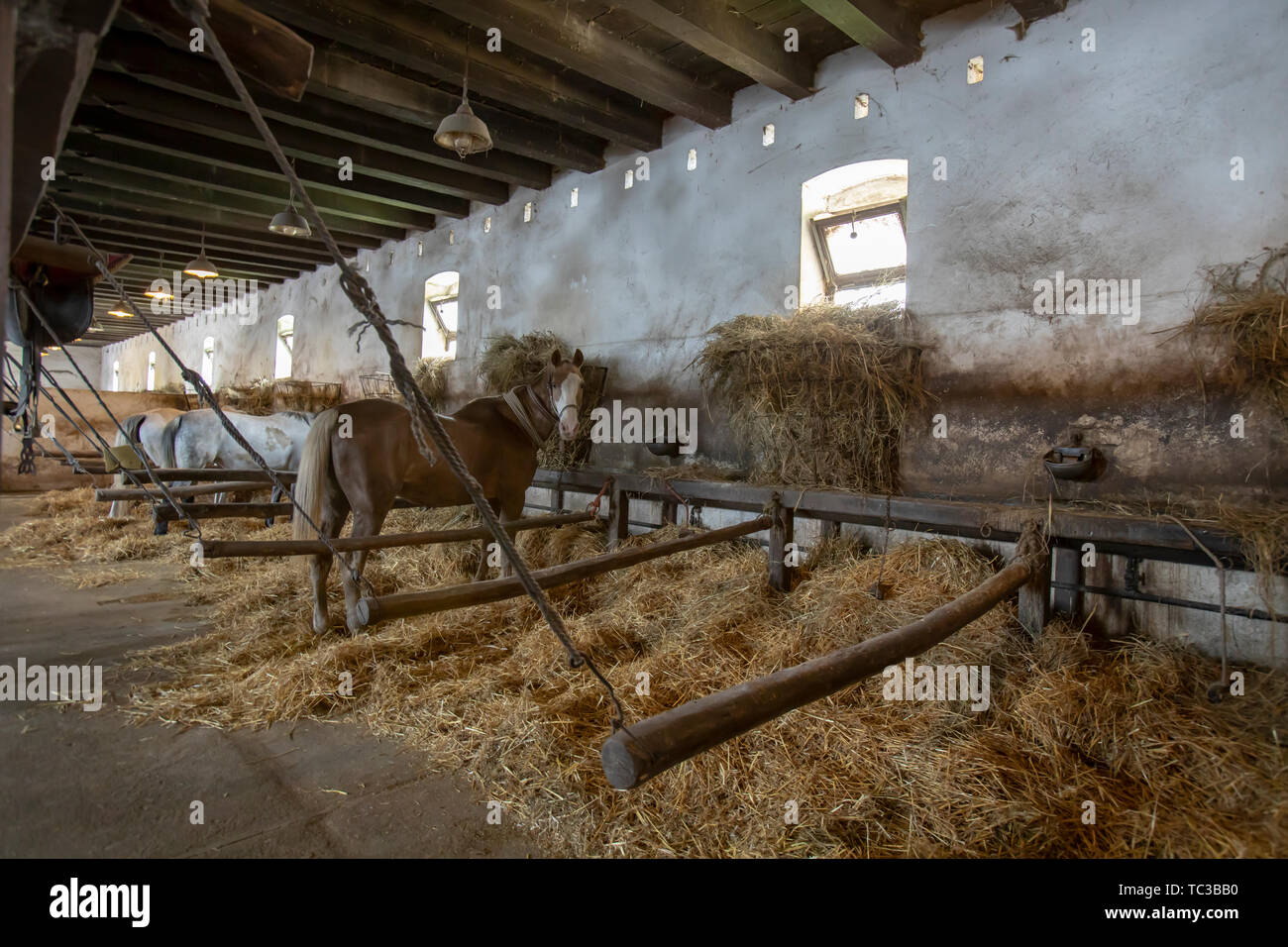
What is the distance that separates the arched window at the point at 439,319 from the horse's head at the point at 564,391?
3.86 meters

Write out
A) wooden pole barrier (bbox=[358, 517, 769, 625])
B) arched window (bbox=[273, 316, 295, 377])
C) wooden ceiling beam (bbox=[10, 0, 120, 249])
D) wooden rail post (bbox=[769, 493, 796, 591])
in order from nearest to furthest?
wooden ceiling beam (bbox=[10, 0, 120, 249]), wooden pole barrier (bbox=[358, 517, 769, 625]), wooden rail post (bbox=[769, 493, 796, 591]), arched window (bbox=[273, 316, 295, 377])

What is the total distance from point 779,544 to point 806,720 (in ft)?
5.41

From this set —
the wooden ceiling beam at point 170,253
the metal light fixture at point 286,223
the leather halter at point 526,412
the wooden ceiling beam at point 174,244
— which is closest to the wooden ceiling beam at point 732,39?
the leather halter at point 526,412

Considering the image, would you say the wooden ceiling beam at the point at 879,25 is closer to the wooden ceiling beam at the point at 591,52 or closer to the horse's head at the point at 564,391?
the wooden ceiling beam at the point at 591,52

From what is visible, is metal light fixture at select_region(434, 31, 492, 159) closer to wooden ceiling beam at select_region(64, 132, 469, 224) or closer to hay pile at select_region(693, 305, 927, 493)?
hay pile at select_region(693, 305, 927, 493)

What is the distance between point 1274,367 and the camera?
9.43ft

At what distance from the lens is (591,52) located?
4320 millimetres

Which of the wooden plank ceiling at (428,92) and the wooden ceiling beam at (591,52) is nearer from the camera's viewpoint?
the wooden ceiling beam at (591,52)

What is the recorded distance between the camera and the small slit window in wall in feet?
14.9

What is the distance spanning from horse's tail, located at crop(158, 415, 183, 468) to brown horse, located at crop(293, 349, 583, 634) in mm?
4647

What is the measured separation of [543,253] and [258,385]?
607 cm

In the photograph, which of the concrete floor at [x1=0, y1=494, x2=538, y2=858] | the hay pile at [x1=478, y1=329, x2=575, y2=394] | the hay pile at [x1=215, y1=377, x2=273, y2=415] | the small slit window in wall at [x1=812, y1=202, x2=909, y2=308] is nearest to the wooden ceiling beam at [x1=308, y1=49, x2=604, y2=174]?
the hay pile at [x1=478, y1=329, x2=575, y2=394]

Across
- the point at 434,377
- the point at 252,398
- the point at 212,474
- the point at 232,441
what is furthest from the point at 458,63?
the point at 252,398

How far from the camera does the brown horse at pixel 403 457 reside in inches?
163
